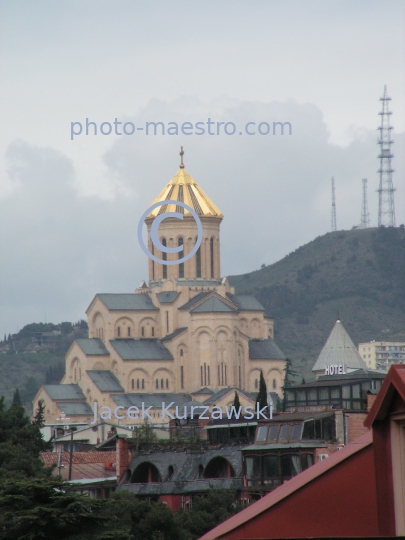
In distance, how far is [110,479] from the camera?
5316cm

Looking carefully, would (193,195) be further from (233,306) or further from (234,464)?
(234,464)

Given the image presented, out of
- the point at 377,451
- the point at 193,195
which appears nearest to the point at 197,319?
the point at 193,195

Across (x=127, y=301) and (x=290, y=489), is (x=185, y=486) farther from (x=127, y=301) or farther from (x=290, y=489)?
(x=127, y=301)

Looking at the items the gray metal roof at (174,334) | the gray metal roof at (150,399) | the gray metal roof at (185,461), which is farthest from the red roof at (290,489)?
the gray metal roof at (174,334)

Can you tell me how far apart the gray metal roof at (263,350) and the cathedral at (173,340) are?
0.26ft

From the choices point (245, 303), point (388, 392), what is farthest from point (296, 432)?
point (245, 303)

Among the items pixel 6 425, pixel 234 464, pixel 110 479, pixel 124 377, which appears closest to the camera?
pixel 234 464

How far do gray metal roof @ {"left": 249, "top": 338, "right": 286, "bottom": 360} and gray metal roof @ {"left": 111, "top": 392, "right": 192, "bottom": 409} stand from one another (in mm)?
7600

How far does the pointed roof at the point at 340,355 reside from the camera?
3693 inches

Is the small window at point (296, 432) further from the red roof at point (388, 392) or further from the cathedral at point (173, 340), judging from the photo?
the cathedral at point (173, 340)

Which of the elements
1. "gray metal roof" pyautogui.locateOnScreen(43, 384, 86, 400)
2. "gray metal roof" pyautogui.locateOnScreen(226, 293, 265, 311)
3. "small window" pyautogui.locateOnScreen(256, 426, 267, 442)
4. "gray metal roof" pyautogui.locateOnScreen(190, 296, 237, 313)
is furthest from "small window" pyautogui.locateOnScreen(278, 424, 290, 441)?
"gray metal roof" pyautogui.locateOnScreen(226, 293, 265, 311)

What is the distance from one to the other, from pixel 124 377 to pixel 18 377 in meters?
93.9

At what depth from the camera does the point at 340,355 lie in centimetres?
9438

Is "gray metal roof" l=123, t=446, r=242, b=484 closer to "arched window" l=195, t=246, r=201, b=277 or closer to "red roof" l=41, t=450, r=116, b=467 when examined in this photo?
"red roof" l=41, t=450, r=116, b=467
